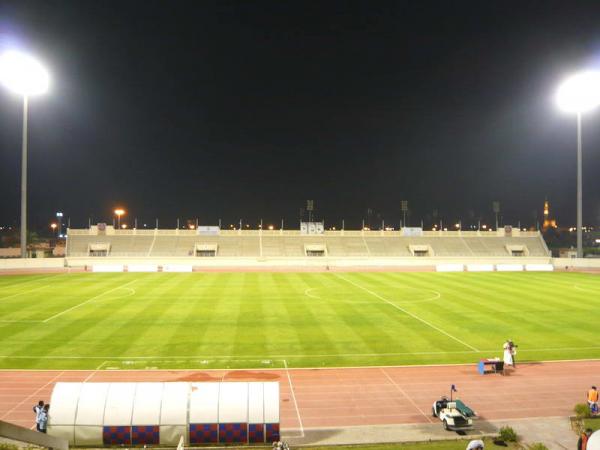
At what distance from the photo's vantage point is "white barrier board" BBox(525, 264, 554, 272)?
2352 inches

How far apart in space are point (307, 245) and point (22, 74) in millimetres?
45546

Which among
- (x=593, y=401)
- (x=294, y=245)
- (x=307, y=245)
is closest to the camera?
(x=593, y=401)

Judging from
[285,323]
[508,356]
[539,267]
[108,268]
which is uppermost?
[539,267]

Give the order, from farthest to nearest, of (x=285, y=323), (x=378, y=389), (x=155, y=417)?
(x=285, y=323), (x=378, y=389), (x=155, y=417)

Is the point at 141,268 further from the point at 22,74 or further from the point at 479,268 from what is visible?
the point at 479,268

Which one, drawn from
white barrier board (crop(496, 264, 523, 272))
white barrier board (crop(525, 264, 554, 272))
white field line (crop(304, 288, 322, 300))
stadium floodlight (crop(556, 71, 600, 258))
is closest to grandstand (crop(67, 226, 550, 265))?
white barrier board (crop(525, 264, 554, 272))

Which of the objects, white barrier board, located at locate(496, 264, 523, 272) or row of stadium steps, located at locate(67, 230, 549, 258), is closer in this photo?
white barrier board, located at locate(496, 264, 523, 272)

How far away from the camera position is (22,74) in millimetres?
47469

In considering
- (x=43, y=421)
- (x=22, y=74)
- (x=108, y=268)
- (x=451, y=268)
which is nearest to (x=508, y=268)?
(x=451, y=268)

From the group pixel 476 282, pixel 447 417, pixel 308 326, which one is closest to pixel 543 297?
pixel 476 282

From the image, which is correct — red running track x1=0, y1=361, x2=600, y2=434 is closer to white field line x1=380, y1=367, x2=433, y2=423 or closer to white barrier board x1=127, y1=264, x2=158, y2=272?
white field line x1=380, y1=367, x2=433, y2=423

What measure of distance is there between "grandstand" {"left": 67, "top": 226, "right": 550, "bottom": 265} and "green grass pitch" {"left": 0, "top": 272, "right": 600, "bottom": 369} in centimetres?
2495

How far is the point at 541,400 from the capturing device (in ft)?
52.4

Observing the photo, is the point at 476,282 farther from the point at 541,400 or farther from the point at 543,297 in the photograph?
the point at 541,400
